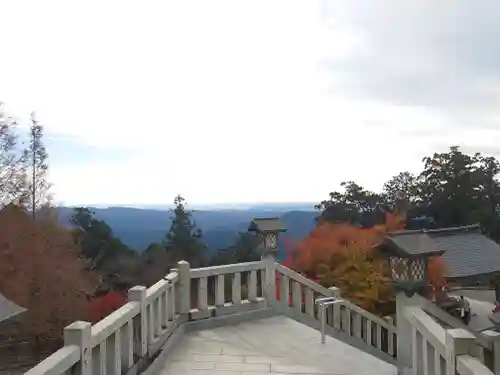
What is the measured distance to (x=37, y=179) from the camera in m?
18.5

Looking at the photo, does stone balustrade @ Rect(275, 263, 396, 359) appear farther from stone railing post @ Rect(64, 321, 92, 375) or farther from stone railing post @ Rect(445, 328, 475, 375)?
stone railing post @ Rect(445, 328, 475, 375)

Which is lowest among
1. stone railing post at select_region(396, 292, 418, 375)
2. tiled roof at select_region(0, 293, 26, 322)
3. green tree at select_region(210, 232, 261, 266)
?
green tree at select_region(210, 232, 261, 266)

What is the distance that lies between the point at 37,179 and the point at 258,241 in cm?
1325

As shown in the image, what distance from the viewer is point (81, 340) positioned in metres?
3.08

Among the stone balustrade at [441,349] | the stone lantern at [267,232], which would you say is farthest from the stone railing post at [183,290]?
the stone balustrade at [441,349]

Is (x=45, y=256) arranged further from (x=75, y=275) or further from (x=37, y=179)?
(x=37, y=179)

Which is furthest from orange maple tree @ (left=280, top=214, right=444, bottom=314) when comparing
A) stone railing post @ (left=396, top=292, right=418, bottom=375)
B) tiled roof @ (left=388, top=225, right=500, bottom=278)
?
stone railing post @ (left=396, top=292, right=418, bottom=375)

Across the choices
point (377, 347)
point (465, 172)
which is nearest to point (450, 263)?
point (377, 347)

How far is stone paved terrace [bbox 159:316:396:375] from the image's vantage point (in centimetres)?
511

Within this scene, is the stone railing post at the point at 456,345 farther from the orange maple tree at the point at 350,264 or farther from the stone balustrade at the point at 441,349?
the orange maple tree at the point at 350,264

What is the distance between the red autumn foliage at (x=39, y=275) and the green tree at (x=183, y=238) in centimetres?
878

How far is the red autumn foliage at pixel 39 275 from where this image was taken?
1562cm

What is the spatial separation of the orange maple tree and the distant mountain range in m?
8.06

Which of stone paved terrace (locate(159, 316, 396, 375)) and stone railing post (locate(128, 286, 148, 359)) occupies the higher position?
stone railing post (locate(128, 286, 148, 359))
